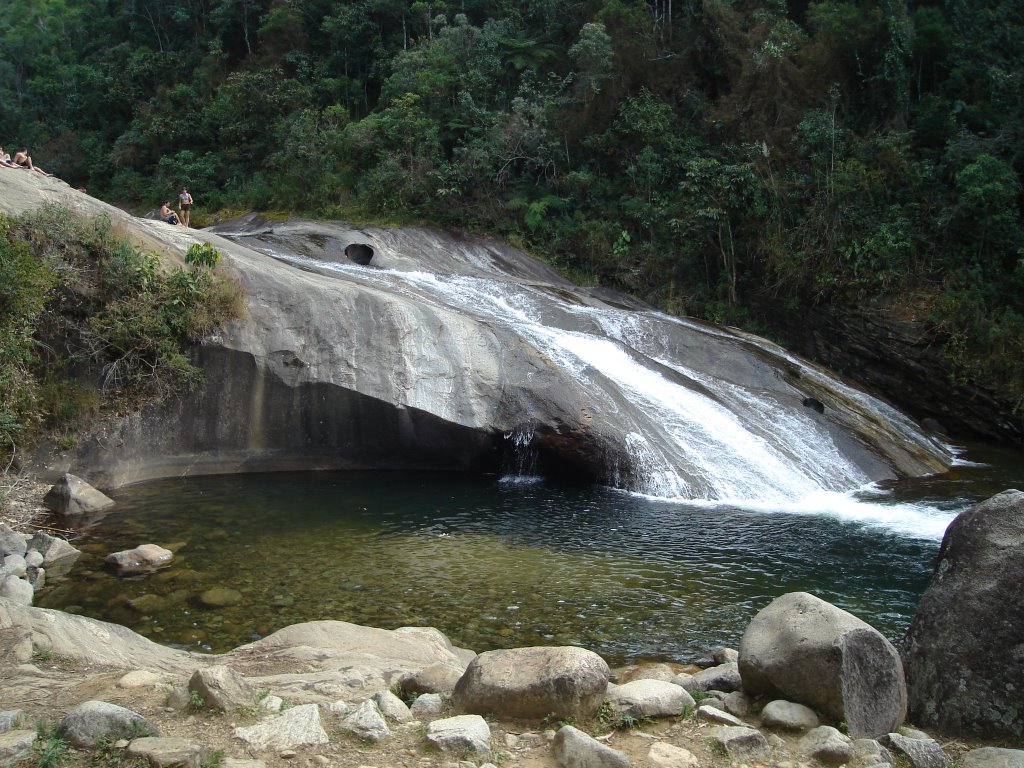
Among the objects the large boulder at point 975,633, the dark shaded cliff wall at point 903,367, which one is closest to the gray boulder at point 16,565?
the large boulder at point 975,633

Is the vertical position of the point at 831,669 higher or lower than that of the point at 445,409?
lower

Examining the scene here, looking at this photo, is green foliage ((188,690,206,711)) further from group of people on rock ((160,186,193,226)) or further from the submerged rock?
group of people on rock ((160,186,193,226))

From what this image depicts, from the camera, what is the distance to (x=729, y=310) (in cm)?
2694

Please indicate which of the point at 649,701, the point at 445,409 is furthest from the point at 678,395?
the point at 649,701

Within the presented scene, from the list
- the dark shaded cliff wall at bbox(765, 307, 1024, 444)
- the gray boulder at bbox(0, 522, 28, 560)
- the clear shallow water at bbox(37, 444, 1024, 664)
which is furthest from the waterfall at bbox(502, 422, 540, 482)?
the dark shaded cliff wall at bbox(765, 307, 1024, 444)

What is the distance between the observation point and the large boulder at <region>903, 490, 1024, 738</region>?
250 inches

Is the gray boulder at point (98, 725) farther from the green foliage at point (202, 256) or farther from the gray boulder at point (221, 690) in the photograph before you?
the green foliage at point (202, 256)

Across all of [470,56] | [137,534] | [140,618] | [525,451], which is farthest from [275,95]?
[140,618]

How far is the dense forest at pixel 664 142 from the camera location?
23.6m

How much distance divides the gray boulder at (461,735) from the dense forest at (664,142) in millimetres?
20499

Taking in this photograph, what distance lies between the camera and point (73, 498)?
14.2 m

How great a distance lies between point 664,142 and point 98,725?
28011 mm

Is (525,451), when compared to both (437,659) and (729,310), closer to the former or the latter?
(437,659)

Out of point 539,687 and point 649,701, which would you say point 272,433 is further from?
point 649,701
